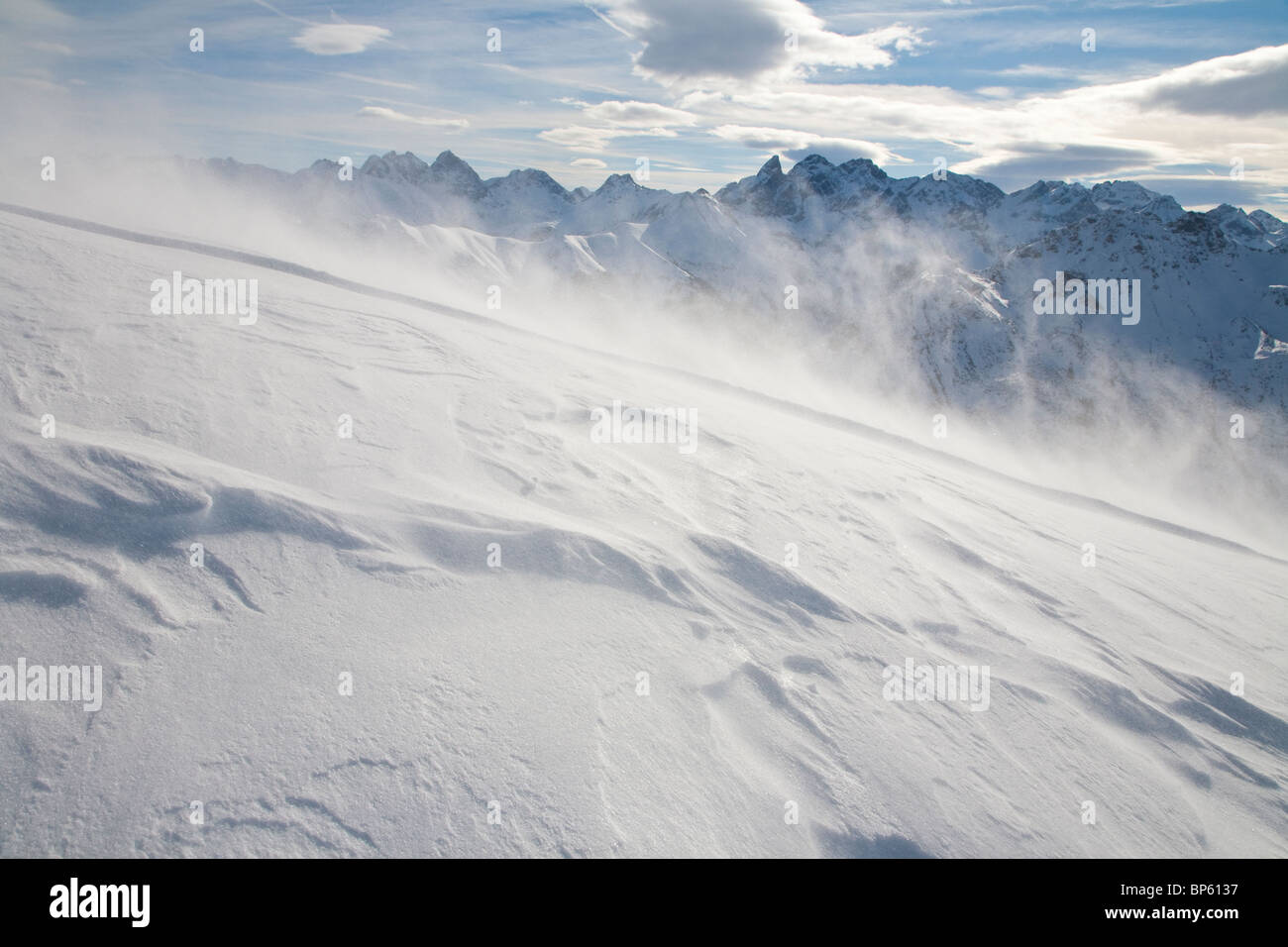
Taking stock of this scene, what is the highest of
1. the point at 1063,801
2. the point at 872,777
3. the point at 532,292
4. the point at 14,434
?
the point at 532,292

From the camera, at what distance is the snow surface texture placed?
362cm

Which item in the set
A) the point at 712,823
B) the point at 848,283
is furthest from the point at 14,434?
the point at 848,283

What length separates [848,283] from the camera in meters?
191

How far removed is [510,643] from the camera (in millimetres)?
4945

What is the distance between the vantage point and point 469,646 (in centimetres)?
478

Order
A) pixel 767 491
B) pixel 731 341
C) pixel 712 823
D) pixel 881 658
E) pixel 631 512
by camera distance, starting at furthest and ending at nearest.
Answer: pixel 731 341 < pixel 767 491 < pixel 631 512 < pixel 881 658 < pixel 712 823

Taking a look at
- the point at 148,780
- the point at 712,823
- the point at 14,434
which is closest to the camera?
the point at 148,780

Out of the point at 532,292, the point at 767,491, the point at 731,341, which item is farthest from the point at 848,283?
the point at 767,491

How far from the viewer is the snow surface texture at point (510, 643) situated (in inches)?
143

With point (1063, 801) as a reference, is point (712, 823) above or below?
above
